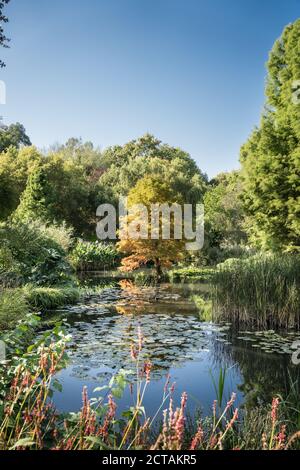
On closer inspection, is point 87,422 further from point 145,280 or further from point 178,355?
point 145,280

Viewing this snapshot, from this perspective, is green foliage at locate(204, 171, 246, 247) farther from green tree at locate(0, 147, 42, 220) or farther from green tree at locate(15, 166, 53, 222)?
green tree at locate(0, 147, 42, 220)

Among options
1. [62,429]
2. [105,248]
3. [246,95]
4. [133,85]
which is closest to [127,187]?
[105,248]

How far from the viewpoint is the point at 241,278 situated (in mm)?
9102

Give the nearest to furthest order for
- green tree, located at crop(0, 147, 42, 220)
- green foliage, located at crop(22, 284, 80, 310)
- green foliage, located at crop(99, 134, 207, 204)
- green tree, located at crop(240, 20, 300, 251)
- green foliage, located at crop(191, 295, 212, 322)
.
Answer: green foliage, located at crop(191, 295, 212, 322) → green foliage, located at crop(22, 284, 80, 310) → green tree, located at crop(240, 20, 300, 251) → green tree, located at crop(0, 147, 42, 220) → green foliage, located at crop(99, 134, 207, 204)

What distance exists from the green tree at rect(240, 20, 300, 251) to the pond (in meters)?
3.90

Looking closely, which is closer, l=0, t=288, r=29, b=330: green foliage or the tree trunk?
l=0, t=288, r=29, b=330: green foliage

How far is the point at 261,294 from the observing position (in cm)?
874

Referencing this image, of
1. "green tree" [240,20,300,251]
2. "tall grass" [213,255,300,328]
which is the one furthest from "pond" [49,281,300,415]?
"green tree" [240,20,300,251]

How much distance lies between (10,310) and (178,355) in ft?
10.5

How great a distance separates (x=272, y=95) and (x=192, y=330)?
8.90 meters

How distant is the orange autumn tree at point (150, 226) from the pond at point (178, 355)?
7207 millimetres

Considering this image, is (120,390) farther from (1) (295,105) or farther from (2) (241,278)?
(1) (295,105)

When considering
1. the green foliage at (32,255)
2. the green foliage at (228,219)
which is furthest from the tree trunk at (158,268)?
the green foliage at (228,219)

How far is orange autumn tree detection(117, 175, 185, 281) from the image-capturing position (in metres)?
18.1
